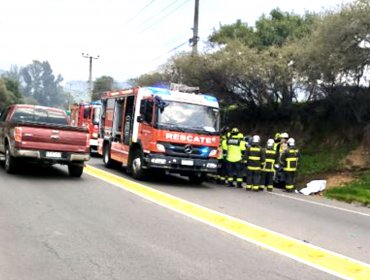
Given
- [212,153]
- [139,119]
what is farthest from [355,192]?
[139,119]

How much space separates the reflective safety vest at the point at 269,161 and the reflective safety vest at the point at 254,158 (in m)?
0.18

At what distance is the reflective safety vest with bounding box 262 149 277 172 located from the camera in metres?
16.1

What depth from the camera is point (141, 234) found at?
26.4ft

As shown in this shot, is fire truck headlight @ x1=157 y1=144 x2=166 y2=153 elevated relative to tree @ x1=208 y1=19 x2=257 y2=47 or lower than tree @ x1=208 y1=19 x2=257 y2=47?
lower

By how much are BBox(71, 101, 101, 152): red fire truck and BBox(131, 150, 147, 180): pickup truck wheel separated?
8957 mm

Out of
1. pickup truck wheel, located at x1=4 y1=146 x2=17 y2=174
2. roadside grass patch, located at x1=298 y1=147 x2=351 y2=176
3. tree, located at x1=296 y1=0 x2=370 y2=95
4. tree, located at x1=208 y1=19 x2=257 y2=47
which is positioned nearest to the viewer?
pickup truck wheel, located at x1=4 y1=146 x2=17 y2=174

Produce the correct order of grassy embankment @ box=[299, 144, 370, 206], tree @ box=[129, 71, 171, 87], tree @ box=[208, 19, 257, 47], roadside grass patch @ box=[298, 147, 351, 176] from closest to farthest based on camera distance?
1. grassy embankment @ box=[299, 144, 370, 206]
2. roadside grass patch @ box=[298, 147, 351, 176]
3. tree @ box=[208, 19, 257, 47]
4. tree @ box=[129, 71, 171, 87]

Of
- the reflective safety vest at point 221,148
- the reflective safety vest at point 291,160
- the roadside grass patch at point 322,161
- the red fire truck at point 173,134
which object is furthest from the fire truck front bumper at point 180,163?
the roadside grass patch at point 322,161

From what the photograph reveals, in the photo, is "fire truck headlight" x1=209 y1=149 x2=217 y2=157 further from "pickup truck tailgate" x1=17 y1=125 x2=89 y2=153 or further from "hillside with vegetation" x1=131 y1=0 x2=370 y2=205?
"pickup truck tailgate" x1=17 y1=125 x2=89 y2=153

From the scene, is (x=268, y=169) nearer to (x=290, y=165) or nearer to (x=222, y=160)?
(x=290, y=165)

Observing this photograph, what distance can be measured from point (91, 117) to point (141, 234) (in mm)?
19301

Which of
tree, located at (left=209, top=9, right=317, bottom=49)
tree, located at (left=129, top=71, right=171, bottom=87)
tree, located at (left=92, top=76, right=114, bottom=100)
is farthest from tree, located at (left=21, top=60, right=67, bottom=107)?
tree, located at (left=209, top=9, right=317, bottom=49)

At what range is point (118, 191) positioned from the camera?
12.8 meters

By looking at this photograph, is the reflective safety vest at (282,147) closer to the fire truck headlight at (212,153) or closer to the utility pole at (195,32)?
the fire truck headlight at (212,153)
